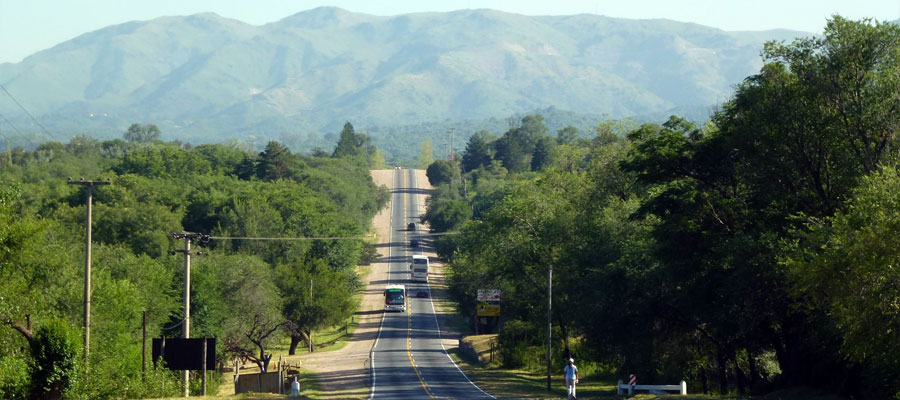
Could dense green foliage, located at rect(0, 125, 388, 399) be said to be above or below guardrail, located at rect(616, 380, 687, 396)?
above

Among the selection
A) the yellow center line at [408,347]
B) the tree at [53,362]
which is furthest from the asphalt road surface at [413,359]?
the tree at [53,362]

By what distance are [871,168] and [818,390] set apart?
817 centimetres

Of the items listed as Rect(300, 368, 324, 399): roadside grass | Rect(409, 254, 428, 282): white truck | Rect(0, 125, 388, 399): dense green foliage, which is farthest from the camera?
Rect(409, 254, 428, 282): white truck

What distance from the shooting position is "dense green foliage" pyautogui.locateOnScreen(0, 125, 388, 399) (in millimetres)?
42562

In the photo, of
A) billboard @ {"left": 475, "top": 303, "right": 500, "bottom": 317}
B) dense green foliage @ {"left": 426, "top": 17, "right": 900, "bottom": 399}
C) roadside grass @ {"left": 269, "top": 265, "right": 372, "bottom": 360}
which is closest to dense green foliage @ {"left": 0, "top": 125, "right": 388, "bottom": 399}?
roadside grass @ {"left": 269, "top": 265, "right": 372, "bottom": 360}

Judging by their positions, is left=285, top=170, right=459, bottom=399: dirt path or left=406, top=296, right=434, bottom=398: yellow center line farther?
left=285, top=170, right=459, bottom=399: dirt path

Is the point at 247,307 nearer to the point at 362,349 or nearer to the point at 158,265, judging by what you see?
the point at 158,265

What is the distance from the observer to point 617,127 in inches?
3597

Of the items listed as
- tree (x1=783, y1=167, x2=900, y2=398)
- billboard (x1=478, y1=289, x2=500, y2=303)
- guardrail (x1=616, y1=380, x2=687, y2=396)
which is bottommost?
guardrail (x1=616, y1=380, x2=687, y2=396)

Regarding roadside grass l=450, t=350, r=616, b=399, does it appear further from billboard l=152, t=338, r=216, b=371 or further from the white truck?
the white truck

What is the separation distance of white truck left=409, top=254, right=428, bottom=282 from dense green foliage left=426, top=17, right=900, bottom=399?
85213mm

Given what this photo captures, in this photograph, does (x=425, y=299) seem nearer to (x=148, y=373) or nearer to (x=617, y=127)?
(x=617, y=127)

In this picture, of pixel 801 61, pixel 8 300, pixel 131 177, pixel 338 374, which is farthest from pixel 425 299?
pixel 801 61

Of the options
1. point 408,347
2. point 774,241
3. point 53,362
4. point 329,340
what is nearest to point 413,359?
point 408,347
